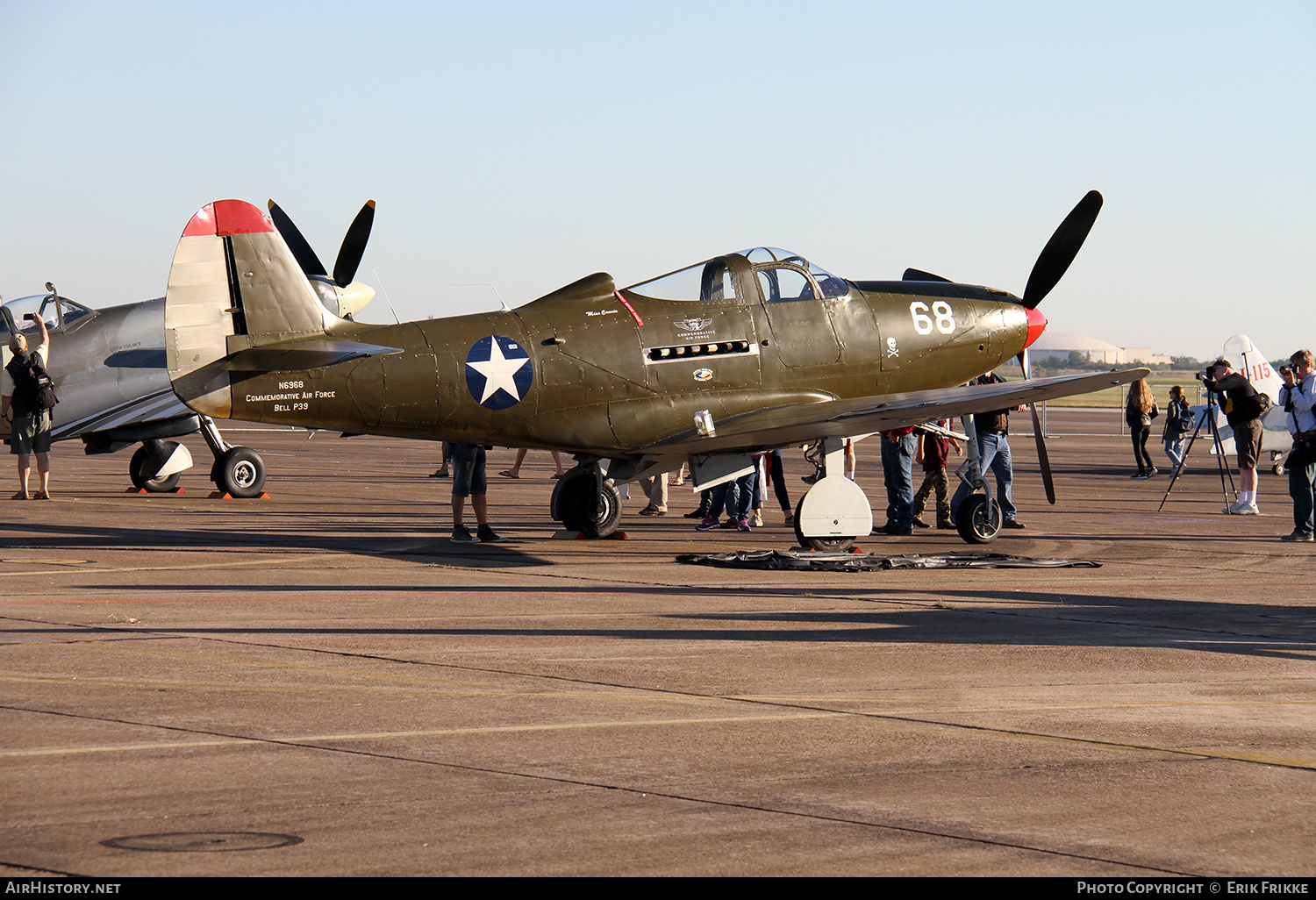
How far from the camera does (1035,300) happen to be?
1625 centimetres

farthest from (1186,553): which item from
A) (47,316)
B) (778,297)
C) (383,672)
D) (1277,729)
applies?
(47,316)

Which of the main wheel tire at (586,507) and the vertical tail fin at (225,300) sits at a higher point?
the vertical tail fin at (225,300)

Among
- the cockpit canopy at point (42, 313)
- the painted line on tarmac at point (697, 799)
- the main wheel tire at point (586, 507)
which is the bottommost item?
the painted line on tarmac at point (697, 799)

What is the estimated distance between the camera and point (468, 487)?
14477 mm

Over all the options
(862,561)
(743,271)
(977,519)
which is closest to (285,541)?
(743,271)

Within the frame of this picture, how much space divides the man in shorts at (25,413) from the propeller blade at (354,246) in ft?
14.1

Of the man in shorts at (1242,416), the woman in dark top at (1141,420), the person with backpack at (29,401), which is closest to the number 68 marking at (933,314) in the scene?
the man in shorts at (1242,416)

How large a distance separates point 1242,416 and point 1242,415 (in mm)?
21

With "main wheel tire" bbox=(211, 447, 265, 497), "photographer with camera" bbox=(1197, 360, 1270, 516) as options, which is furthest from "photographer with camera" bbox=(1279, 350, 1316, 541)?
"main wheel tire" bbox=(211, 447, 265, 497)

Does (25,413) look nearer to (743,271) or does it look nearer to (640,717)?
(743,271)

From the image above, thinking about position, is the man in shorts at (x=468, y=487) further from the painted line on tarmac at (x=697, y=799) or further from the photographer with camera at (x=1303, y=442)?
the photographer with camera at (x=1303, y=442)

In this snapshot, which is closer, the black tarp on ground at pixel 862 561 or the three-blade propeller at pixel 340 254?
the black tarp on ground at pixel 862 561

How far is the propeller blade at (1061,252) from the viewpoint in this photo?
642 inches

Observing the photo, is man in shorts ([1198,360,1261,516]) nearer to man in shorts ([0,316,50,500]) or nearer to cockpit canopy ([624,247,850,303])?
cockpit canopy ([624,247,850,303])
